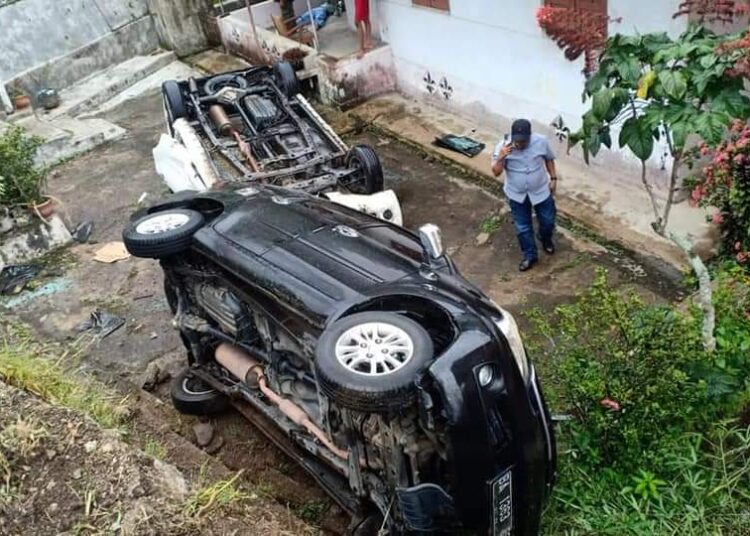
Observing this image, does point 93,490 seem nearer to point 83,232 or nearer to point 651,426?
point 651,426

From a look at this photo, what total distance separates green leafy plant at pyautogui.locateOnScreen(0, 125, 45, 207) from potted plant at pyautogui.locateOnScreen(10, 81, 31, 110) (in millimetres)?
4797

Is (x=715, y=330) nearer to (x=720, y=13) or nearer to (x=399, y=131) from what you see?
(x=720, y=13)

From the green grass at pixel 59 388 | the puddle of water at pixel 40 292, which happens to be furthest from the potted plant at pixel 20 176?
the green grass at pixel 59 388

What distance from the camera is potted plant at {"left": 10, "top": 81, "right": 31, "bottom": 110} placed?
1221 cm

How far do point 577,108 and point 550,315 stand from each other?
2.87 meters

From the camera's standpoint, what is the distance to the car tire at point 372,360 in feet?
10.1

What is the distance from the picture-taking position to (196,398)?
527 centimetres

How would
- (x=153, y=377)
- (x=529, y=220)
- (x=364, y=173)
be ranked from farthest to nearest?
1. (x=364, y=173)
2. (x=529, y=220)
3. (x=153, y=377)

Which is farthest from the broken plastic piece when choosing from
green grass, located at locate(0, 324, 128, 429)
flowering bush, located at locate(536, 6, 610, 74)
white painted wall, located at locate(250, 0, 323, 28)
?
white painted wall, located at locate(250, 0, 323, 28)

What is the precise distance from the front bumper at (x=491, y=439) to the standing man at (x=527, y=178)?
2.98 m

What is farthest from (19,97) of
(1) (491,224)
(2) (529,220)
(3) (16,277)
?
(2) (529,220)

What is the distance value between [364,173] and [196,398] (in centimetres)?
301

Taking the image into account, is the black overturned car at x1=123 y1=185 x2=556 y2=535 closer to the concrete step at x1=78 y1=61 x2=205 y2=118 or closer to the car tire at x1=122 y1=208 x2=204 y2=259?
the car tire at x1=122 y1=208 x2=204 y2=259

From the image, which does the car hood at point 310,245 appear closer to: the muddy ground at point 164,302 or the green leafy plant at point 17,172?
the muddy ground at point 164,302
